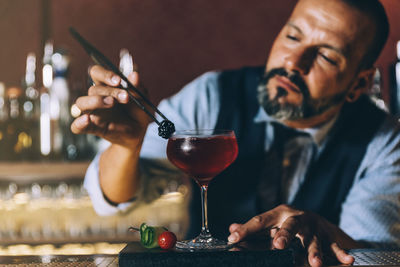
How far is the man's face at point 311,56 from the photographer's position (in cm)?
165

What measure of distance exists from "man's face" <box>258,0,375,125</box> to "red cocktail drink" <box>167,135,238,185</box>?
735 millimetres

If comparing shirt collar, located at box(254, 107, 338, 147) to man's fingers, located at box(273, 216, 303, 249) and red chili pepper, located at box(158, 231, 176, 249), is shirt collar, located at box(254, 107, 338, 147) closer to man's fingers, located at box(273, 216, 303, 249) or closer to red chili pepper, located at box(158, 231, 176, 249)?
man's fingers, located at box(273, 216, 303, 249)

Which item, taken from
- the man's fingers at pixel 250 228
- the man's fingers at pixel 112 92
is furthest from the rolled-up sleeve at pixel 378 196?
the man's fingers at pixel 112 92

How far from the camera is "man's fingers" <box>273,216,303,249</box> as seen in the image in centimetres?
81

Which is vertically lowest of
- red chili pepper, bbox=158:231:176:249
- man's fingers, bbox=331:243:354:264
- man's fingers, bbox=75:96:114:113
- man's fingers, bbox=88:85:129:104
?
man's fingers, bbox=331:243:354:264

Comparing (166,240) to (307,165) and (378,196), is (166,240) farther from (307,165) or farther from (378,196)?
(307,165)

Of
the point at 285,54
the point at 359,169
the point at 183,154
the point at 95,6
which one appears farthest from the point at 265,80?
the point at 95,6

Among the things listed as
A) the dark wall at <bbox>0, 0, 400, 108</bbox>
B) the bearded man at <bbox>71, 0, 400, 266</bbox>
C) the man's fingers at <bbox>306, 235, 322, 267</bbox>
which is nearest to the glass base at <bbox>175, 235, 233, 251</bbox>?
the man's fingers at <bbox>306, 235, 322, 267</bbox>

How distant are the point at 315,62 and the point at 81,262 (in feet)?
3.73

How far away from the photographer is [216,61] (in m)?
3.08

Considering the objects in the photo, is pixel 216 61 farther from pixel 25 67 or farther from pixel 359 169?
pixel 359 169

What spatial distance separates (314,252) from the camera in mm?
843

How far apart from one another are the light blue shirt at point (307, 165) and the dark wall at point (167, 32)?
1.18 meters

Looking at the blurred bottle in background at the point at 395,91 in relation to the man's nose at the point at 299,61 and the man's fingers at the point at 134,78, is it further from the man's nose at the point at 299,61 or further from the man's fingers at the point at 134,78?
the man's fingers at the point at 134,78
